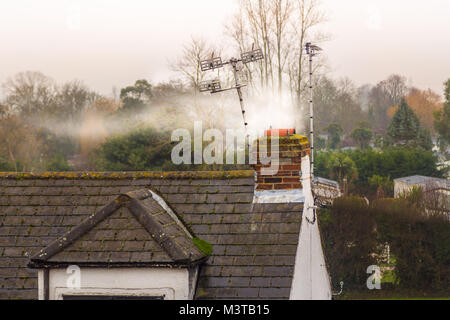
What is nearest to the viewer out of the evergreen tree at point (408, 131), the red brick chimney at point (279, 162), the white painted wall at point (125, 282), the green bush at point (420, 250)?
the white painted wall at point (125, 282)

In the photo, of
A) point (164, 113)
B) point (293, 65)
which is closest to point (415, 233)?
point (293, 65)

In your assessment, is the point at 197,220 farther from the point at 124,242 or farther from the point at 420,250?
the point at 420,250

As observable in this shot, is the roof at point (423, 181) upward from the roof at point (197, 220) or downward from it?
downward

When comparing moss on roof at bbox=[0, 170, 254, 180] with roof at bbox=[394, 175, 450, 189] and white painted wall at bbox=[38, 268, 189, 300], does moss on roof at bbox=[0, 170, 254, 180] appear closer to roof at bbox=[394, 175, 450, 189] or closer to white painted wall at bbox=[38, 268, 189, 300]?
white painted wall at bbox=[38, 268, 189, 300]

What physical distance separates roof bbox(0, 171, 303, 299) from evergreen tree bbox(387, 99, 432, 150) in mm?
42960

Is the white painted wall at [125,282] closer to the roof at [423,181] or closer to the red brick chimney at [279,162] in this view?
the red brick chimney at [279,162]

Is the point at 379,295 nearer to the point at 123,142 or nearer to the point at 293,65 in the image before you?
the point at 293,65

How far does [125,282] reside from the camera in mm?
5781

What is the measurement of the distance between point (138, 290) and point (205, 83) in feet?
13.2

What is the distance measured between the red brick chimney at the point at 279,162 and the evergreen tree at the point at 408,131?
1687 inches

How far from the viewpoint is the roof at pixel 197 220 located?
592cm

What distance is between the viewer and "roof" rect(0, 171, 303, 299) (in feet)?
19.4

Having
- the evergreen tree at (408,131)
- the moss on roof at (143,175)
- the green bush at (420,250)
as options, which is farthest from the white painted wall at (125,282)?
the evergreen tree at (408,131)

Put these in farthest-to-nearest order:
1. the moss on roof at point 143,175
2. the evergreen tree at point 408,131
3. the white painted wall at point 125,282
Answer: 1. the evergreen tree at point 408,131
2. the moss on roof at point 143,175
3. the white painted wall at point 125,282
